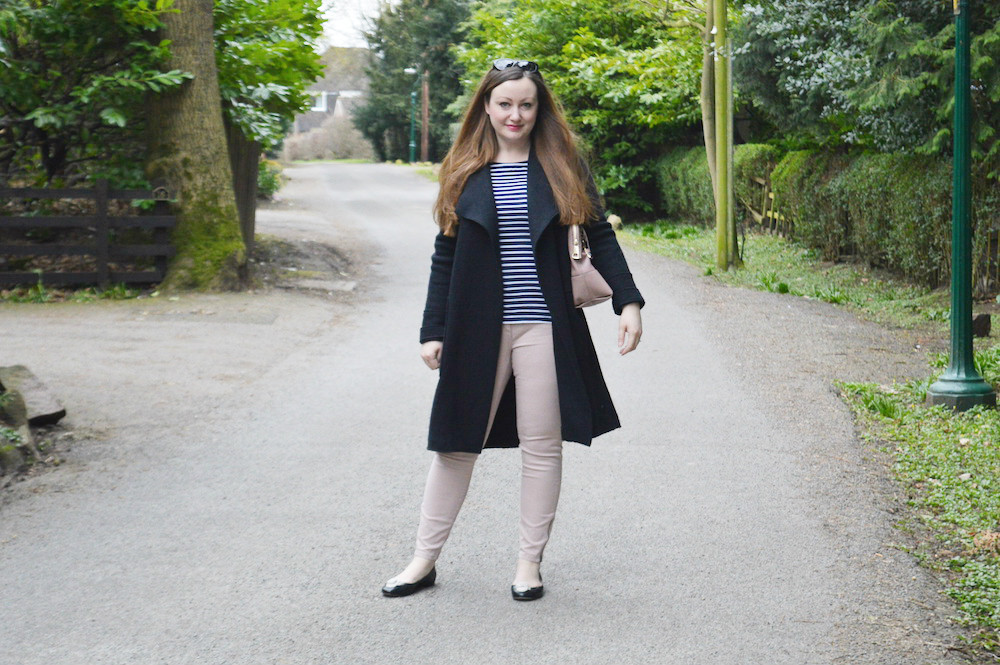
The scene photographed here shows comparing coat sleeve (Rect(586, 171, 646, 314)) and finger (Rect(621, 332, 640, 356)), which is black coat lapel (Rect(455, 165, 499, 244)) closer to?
coat sleeve (Rect(586, 171, 646, 314))

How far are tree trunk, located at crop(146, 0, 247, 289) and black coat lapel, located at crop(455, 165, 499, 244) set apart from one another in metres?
9.67

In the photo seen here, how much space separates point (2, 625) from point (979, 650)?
127 inches

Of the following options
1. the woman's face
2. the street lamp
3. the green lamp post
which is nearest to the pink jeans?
the woman's face

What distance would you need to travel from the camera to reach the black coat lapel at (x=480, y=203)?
4035 mm

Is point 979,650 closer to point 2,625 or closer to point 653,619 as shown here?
point 653,619

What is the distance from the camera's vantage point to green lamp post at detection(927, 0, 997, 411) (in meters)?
7.34

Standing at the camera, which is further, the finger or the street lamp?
the street lamp

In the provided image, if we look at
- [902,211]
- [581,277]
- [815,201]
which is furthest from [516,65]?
[815,201]

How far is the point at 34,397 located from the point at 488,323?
4065 mm

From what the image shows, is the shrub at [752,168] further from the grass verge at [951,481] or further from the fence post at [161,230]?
the grass verge at [951,481]

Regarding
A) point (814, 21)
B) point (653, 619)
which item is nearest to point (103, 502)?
point (653, 619)

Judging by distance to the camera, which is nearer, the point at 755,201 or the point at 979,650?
the point at 979,650

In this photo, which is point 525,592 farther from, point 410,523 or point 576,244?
point 576,244

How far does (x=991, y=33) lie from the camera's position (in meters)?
10.4
